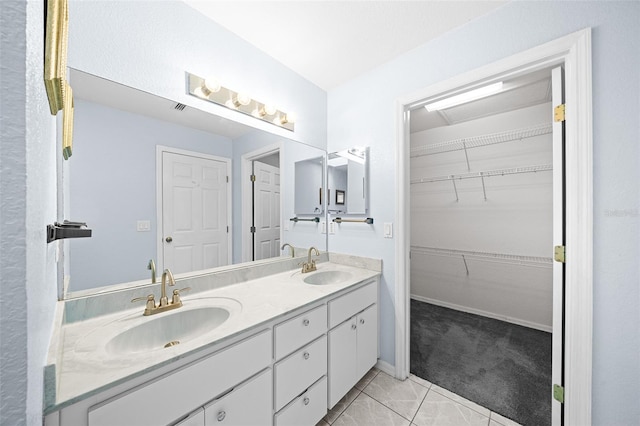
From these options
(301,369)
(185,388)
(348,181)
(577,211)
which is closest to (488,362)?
(577,211)

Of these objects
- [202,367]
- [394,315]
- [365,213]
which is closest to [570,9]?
[365,213]

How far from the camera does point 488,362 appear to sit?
1.99 metres

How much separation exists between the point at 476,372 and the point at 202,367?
202cm

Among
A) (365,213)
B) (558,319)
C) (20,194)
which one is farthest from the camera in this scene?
(365,213)

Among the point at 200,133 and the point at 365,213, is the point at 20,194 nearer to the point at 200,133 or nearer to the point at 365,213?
the point at 200,133

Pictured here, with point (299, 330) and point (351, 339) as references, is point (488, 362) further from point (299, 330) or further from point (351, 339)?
point (299, 330)

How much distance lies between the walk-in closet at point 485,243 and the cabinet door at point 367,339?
425 millimetres

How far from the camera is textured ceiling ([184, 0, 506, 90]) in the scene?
4.59 ft

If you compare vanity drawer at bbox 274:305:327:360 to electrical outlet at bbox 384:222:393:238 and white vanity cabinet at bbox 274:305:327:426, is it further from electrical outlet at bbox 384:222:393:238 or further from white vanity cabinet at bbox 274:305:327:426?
electrical outlet at bbox 384:222:393:238

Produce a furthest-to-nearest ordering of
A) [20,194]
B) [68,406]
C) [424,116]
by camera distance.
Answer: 1. [424,116]
2. [68,406]
3. [20,194]

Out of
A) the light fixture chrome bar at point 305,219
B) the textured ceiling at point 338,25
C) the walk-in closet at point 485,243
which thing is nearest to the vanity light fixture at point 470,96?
the walk-in closet at point 485,243

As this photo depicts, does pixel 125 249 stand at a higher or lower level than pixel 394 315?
higher

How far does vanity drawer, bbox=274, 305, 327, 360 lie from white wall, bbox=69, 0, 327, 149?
1294 mm

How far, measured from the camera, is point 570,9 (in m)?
1.22
